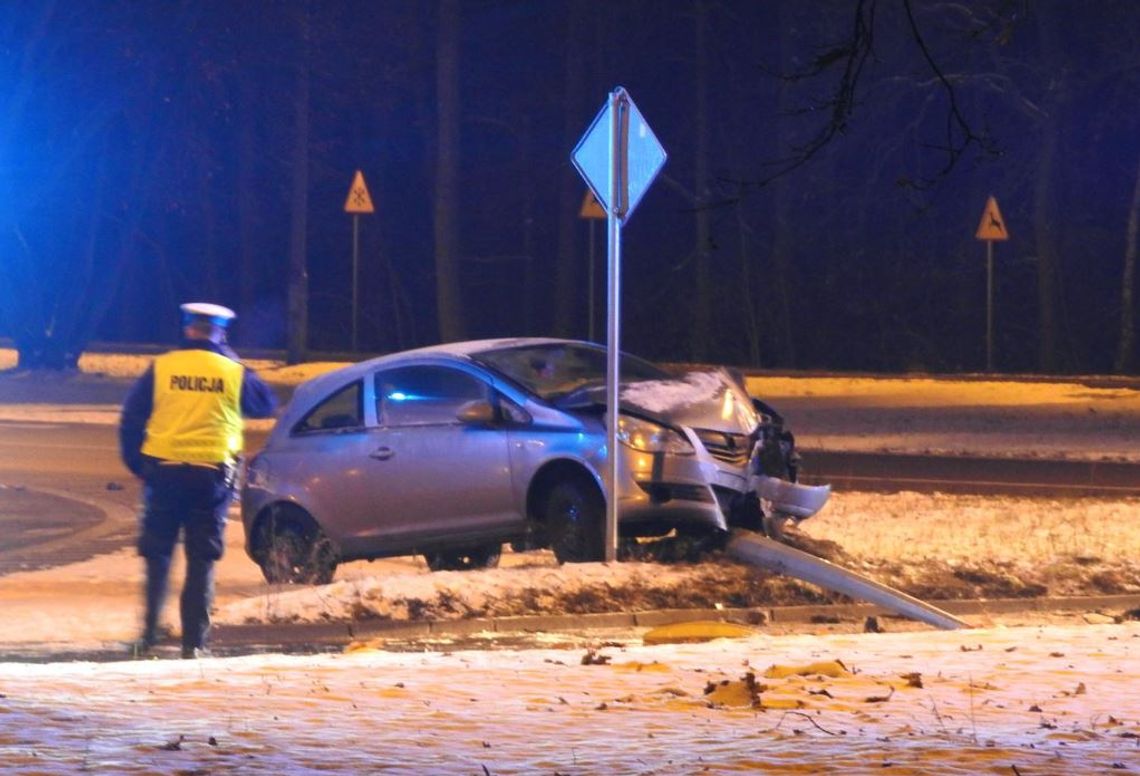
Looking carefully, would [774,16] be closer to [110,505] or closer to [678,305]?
[678,305]

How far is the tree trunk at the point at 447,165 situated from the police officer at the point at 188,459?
29464 millimetres

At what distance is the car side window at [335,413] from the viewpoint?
41.2 feet

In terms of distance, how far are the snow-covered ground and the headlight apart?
77 centimetres

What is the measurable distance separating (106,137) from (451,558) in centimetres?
2592

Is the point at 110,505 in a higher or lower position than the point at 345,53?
lower

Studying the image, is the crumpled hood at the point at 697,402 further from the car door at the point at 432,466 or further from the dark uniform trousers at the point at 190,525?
the dark uniform trousers at the point at 190,525

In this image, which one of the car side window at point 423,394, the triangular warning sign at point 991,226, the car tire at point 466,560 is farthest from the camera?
the triangular warning sign at point 991,226

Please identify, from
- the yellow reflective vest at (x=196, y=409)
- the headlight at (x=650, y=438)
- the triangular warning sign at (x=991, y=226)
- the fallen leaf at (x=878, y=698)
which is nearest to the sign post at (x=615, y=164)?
the headlight at (x=650, y=438)

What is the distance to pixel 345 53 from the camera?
37312mm

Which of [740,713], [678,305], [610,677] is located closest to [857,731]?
[740,713]

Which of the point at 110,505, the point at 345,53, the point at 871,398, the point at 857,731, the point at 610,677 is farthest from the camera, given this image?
the point at 345,53

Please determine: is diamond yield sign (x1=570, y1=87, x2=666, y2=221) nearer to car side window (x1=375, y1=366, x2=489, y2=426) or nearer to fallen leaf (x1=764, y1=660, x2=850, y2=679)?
car side window (x1=375, y1=366, x2=489, y2=426)

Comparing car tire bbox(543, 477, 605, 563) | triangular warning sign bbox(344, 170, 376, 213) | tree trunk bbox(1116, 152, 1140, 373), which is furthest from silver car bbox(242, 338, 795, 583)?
tree trunk bbox(1116, 152, 1140, 373)

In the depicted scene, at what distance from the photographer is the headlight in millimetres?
11773
